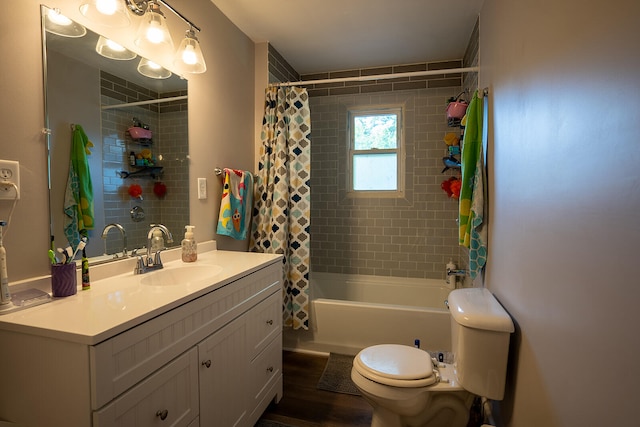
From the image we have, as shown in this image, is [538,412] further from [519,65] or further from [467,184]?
[519,65]

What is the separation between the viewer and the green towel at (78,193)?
1272 millimetres

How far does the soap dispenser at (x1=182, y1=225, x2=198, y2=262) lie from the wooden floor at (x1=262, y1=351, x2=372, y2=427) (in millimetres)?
1014

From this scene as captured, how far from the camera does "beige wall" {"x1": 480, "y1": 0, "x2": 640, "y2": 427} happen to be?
0.67 m

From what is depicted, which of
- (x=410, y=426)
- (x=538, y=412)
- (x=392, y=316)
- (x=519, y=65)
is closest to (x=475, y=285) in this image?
(x=392, y=316)

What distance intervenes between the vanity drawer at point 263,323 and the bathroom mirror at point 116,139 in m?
0.63

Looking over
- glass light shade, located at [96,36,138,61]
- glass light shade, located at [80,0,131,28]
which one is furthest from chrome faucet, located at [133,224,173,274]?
glass light shade, located at [80,0,131,28]

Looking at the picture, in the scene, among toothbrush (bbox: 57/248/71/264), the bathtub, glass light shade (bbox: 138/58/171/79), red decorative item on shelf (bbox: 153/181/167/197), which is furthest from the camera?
the bathtub

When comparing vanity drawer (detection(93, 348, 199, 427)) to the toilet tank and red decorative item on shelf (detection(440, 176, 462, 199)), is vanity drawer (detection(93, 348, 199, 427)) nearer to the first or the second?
the toilet tank

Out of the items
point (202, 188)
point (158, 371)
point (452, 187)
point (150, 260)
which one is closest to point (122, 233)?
point (150, 260)

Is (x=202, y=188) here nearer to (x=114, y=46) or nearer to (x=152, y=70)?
(x=152, y=70)

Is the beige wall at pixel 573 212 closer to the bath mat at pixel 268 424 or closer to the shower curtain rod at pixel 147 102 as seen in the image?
the bath mat at pixel 268 424

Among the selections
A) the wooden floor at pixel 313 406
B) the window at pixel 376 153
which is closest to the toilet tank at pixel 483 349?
the wooden floor at pixel 313 406

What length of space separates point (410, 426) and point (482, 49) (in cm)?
226

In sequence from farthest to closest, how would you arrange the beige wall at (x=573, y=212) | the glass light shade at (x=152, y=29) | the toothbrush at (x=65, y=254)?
the glass light shade at (x=152, y=29) → the toothbrush at (x=65, y=254) → the beige wall at (x=573, y=212)
